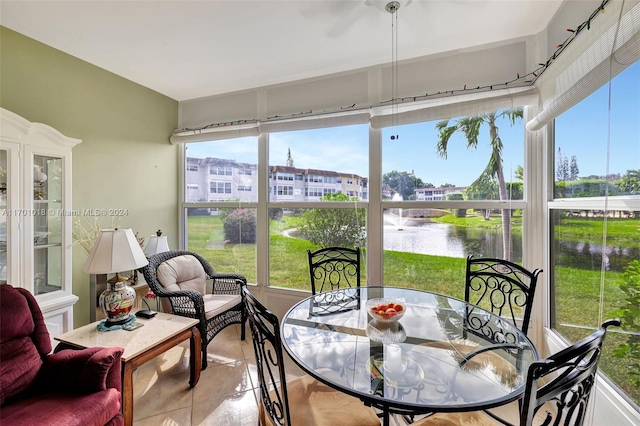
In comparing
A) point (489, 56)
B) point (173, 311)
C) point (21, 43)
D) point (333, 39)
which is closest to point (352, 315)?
point (173, 311)

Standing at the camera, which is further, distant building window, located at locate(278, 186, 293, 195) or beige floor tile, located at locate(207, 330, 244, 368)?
distant building window, located at locate(278, 186, 293, 195)

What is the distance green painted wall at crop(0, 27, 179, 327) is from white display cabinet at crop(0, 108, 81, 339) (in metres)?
0.33

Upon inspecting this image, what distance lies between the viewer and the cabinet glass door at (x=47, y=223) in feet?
7.32

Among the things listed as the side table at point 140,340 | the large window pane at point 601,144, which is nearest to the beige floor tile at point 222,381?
the side table at point 140,340

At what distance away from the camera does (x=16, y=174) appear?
203 cm

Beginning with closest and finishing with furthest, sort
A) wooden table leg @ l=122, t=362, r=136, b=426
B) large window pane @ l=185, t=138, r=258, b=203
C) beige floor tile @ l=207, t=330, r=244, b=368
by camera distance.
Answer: wooden table leg @ l=122, t=362, r=136, b=426 < beige floor tile @ l=207, t=330, r=244, b=368 < large window pane @ l=185, t=138, r=258, b=203

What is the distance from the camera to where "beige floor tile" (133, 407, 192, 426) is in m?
1.80

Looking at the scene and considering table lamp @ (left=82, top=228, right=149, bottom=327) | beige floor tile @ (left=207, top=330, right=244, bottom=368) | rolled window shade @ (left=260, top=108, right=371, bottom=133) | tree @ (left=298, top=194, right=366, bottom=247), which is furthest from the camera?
tree @ (left=298, top=194, right=366, bottom=247)

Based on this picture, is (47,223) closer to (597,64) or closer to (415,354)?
(415,354)

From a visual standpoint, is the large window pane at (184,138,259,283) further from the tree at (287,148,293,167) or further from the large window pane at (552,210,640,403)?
the large window pane at (552,210,640,403)

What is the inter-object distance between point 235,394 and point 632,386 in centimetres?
239

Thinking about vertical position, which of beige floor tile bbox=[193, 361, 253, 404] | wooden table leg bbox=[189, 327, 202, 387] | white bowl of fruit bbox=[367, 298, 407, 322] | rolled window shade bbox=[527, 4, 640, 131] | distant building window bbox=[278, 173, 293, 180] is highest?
rolled window shade bbox=[527, 4, 640, 131]

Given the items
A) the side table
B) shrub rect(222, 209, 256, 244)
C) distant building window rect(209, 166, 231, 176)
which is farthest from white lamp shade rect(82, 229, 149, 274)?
distant building window rect(209, 166, 231, 176)

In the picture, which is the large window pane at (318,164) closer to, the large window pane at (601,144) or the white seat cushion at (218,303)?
the white seat cushion at (218,303)
